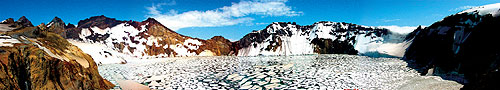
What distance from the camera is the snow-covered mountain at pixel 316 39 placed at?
43688 millimetres

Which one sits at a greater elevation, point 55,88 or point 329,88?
point 55,88

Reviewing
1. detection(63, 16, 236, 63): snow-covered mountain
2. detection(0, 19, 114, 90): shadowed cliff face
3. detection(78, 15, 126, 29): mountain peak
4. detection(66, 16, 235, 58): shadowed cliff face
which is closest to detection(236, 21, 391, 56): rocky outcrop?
detection(63, 16, 236, 63): snow-covered mountain

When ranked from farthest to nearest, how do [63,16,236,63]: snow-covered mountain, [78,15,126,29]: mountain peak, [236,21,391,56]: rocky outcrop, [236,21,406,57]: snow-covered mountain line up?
[78,15,126,29]: mountain peak → [63,16,236,63]: snow-covered mountain → [236,21,391,56]: rocky outcrop → [236,21,406,57]: snow-covered mountain

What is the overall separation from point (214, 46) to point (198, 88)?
4144cm

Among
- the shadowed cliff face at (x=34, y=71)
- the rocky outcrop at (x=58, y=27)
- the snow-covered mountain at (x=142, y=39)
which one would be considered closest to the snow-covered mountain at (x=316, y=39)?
the snow-covered mountain at (x=142, y=39)

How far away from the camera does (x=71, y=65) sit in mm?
9094

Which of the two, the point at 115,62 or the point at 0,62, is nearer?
the point at 0,62

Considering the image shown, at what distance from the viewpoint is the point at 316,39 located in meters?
49.9

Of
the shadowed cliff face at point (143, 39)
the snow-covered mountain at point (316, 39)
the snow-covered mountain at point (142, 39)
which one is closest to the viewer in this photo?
the snow-covered mountain at point (316, 39)

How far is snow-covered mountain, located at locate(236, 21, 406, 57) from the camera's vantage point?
143 ft

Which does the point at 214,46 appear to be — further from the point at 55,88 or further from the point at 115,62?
the point at 55,88

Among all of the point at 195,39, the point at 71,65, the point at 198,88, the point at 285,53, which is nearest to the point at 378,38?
the point at 285,53

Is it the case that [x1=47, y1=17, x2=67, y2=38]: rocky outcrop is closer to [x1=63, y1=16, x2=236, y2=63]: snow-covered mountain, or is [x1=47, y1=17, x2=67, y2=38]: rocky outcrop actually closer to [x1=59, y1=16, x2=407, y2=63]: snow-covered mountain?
[x1=59, y1=16, x2=407, y2=63]: snow-covered mountain

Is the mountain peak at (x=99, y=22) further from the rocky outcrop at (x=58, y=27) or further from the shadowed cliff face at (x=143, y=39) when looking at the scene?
the rocky outcrop at (x=58, y=27)
